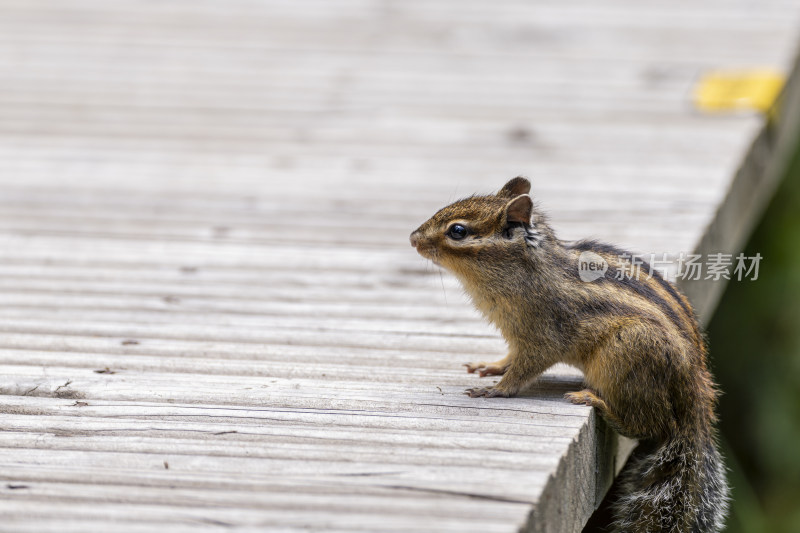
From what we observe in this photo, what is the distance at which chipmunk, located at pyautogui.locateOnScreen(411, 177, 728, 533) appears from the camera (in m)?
2.49

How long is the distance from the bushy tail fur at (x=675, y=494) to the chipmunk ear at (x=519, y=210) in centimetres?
61

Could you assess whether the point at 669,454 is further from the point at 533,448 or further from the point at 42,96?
the point at 42,96

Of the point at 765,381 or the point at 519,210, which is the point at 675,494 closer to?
the point at 519,210

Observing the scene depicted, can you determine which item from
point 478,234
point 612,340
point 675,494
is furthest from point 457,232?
point 675,494

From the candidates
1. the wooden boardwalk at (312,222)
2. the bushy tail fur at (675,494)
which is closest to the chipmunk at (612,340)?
the bushy tail fur at (675,494)

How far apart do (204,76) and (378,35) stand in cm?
109

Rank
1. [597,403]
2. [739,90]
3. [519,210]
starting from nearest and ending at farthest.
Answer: [597,403]
[519,210]
[739,90]

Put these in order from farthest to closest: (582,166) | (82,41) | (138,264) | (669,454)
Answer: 1. (82,41)
2. (582,166)
3. (138,264)
4. (669,454)

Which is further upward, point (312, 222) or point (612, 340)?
point (612, 340)

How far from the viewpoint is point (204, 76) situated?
5621 mm

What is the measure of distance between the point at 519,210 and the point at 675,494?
2.43ft

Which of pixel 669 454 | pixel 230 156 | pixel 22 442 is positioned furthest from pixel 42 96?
pixel 669 454

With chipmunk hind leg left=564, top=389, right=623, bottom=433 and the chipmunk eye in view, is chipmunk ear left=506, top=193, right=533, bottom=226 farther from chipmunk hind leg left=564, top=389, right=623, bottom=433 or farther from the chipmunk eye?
chipmunk hind leg left=564, top=389, right=623, bottom=433

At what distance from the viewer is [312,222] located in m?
4.00
